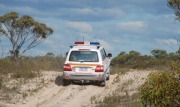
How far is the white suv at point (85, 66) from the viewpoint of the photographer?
18.1 metres

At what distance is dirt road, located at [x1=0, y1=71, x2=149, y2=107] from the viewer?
1490 cm

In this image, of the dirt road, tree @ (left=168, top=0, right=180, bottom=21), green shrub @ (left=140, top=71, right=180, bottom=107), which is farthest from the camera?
tree @ (left=168, top=0, right=180, bottom=21)

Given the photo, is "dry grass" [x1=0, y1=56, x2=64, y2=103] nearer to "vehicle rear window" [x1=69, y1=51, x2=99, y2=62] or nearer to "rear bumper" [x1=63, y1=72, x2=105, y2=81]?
"rear bumper" [x1=63, y1=72, x2=105, y2=81]

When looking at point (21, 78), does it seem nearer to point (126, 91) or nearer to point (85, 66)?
point (85, 66)

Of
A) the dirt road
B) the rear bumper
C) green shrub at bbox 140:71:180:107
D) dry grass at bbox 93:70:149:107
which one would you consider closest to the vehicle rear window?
the rear bumper

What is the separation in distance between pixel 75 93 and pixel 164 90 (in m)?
9.03

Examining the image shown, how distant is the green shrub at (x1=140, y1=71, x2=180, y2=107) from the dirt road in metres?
6.30

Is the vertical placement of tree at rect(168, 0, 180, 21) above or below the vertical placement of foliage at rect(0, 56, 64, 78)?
above

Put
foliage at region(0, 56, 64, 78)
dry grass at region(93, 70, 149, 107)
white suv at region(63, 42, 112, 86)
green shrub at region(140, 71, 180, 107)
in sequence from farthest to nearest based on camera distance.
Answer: foliage at region(0, 56, 64, 78), white suv at region(63, 42, 112, 86), dry grass at region(93, 70, 149, 107), green shrub at region(140, 71, 180, 107)

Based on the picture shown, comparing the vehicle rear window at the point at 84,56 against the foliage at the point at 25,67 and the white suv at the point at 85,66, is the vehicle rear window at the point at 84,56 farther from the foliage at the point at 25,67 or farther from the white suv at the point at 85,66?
the foliage at the point at 25,67

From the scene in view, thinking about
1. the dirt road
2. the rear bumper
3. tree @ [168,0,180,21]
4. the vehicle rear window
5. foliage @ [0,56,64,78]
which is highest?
tree @ [168,0,180,21]

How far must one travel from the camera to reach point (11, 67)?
21.4 meters

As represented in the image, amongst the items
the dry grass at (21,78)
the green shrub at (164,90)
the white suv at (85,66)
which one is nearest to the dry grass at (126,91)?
the white suv at (85,66)

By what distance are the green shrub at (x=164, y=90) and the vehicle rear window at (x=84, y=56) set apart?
9920mm
